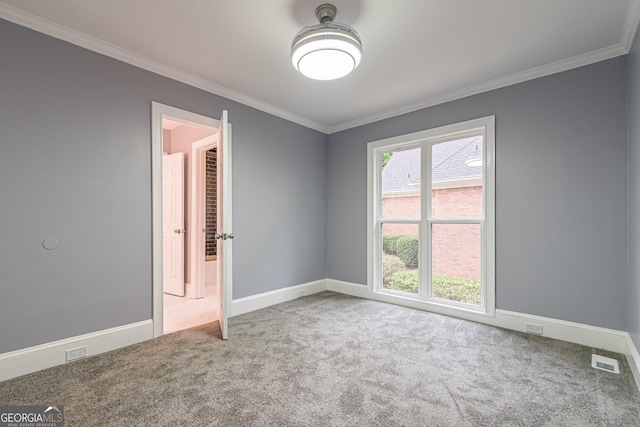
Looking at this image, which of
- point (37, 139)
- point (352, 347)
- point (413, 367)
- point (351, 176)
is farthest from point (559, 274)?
point (37, 139)

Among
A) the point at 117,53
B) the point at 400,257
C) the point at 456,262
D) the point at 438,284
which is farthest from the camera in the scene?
the point at 400,257

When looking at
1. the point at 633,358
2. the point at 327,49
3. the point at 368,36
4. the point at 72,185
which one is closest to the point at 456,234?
the point at 633,358

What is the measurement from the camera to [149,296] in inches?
109

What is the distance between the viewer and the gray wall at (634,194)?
208 cm

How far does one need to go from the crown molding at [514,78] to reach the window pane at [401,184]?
0.52 metres

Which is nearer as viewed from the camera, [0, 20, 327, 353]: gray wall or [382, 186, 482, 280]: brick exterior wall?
[0, 20, 327, 353]: gray wall

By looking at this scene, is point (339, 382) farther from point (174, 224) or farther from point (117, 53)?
point (174, 224)

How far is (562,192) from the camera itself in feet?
8.95

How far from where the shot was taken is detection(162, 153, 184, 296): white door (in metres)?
4.52

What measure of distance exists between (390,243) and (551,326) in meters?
1.88

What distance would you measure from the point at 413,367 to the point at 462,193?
2065 millimetres

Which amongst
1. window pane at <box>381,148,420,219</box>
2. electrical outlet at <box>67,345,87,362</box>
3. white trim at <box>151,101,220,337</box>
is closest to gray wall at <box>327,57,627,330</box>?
window pane at <box>381,148,420,219</box>

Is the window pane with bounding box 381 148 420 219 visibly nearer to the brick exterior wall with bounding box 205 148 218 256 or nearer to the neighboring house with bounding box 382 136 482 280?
the neighboring house with bounding box 382 136 482 280

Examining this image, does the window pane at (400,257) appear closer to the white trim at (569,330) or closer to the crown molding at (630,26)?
the white trim at (569,330)
